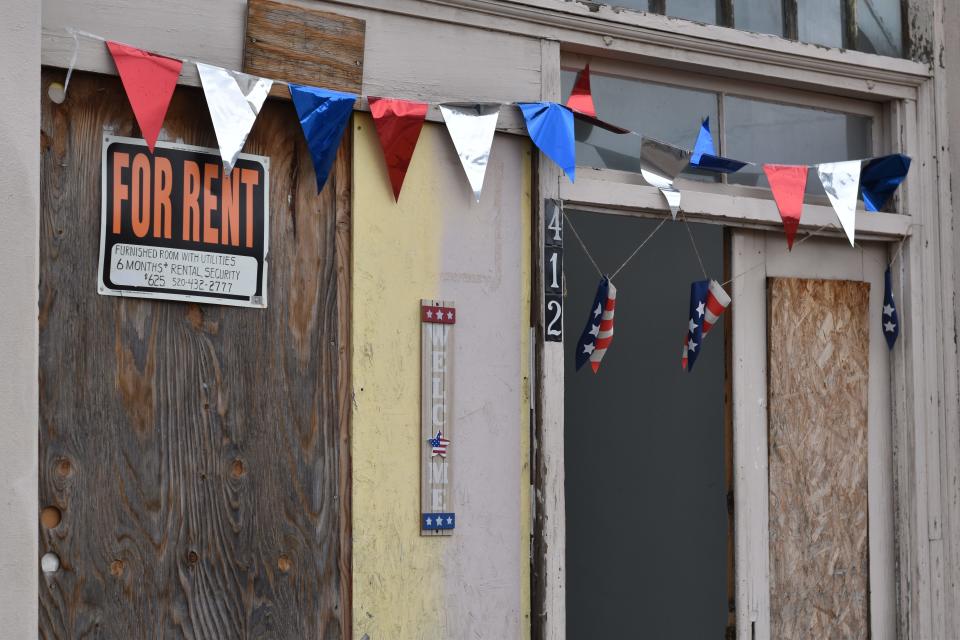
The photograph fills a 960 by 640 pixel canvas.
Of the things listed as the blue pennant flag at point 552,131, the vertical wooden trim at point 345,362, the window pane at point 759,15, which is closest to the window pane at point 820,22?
the window pane at point 759,15

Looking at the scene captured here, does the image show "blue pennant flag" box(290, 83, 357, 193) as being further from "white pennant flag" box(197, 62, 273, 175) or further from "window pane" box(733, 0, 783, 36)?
"window pane" box(733, 0, 783, 36)

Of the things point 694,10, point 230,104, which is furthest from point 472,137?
point 694,10

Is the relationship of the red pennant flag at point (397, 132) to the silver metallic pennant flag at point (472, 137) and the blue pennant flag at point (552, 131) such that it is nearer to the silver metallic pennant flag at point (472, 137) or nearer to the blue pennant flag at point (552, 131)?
the silver metallic pennant flag at point (472, 137)

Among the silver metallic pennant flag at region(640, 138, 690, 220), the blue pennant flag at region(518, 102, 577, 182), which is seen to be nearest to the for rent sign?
the blue pennant flag at region(518, 102, 577, 182)

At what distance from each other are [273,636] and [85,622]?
0.71 m

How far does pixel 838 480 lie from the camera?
20.5 ft

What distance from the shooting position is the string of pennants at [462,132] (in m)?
4.44

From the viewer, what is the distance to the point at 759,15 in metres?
6.14

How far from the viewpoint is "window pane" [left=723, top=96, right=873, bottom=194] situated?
616 centimetres

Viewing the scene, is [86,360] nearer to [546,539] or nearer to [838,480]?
[546,539]

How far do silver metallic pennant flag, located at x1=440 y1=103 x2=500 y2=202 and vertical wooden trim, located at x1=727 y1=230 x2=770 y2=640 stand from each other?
1.55 m

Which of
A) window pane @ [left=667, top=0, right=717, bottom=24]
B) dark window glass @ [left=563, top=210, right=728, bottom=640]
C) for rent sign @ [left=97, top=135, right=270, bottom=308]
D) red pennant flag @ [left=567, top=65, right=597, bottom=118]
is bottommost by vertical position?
dark window glass @ [left=563, top=210, right=728, bottom=640]

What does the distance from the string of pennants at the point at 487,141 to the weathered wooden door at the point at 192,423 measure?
4.7 inches

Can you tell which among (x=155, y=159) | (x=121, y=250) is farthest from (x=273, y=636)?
(x=155, y=159)
